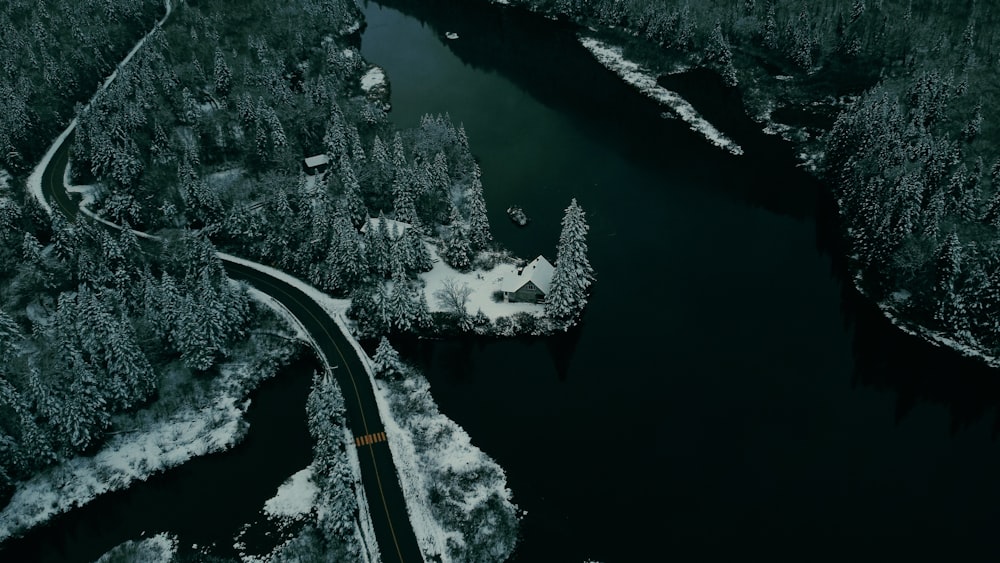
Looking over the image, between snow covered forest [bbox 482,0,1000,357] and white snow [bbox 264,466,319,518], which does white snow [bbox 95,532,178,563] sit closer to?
white snow [bbox 264,466,319,518]

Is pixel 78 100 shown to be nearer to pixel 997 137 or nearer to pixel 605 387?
pixel 605 387

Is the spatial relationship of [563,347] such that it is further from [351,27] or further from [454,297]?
[351,27]

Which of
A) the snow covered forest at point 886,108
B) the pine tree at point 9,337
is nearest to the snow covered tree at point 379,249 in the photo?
the pine tree at point 9,337

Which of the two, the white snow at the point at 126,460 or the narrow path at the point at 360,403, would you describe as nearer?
the narrow path at the point at 360,403

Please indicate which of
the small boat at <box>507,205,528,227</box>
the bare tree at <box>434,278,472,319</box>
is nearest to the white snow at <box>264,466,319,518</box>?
the bare tree at <box>434,278,472,319</box>

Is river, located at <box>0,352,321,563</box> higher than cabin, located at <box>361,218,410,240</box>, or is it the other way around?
cabin, located at <box>361,218,410,240</box>

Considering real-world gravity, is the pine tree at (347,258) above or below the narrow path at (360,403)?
above

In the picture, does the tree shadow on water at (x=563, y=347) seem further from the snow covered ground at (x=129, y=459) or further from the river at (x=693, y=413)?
the snow covered ground at (x=129, y=459)
